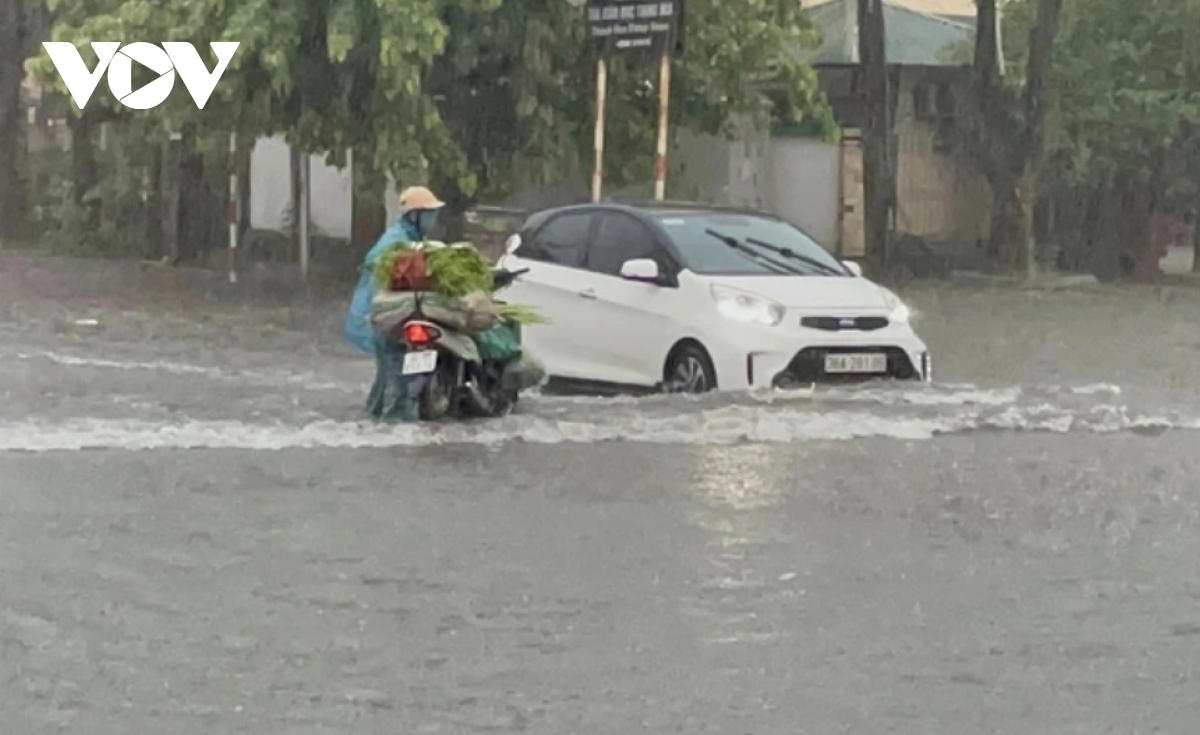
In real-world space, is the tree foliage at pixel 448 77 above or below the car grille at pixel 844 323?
above

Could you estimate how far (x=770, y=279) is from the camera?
15.3 meters

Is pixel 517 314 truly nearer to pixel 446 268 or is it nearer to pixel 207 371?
pixel 446 268

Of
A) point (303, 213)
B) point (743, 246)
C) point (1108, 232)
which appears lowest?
point (1108, 232)

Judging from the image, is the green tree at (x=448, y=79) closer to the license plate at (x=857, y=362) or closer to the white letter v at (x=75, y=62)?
the white letter v at (x=75, y=62)

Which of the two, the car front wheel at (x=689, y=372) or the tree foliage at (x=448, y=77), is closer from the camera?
the car front wheel at (x=689, y=372)

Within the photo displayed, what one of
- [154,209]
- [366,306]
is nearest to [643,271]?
[366,306]

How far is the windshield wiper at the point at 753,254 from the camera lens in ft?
51.6

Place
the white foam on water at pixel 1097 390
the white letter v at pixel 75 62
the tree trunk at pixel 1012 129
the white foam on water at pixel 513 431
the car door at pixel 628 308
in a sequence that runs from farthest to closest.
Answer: the tree trunk at pixel 1012 129
the white letter v at pixel 75 62
the white foam on water at pixel 1097 390
the car door at pixel 628 308
the white foam on water at pixel 513 431

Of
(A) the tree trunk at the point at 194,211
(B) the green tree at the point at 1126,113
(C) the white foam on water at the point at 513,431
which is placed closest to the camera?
(C) the white foam on water at the point at 513,431

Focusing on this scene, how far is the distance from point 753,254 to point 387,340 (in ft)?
10.9

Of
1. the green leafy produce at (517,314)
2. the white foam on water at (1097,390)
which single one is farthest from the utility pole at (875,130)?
the green leafy produce at (517,314)

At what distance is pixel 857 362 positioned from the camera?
1499 centimetres

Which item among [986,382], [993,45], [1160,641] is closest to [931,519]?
[1160,641]

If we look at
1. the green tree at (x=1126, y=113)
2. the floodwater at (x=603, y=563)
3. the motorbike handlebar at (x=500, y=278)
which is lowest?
the floodwater at (x=603, y=563)
